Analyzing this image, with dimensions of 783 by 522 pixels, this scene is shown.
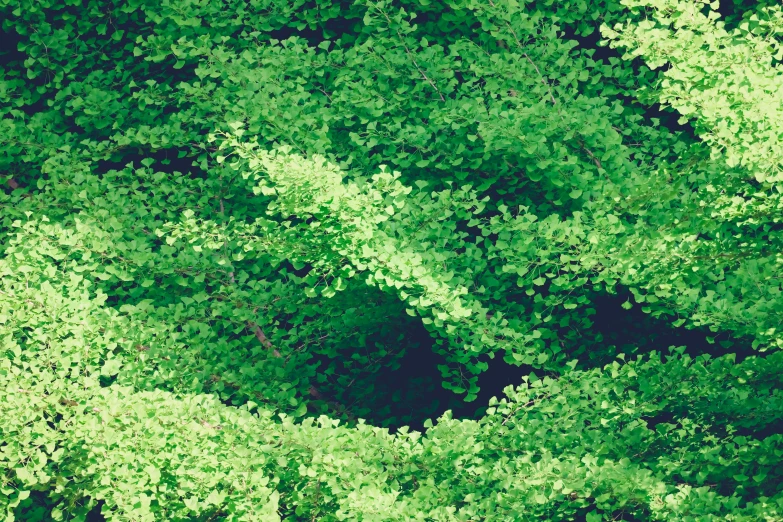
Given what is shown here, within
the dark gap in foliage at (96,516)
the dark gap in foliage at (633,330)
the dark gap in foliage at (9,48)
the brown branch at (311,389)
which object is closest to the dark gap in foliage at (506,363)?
the dark gap in foliage at (633,330)

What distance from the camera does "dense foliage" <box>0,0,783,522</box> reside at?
2.62 meters

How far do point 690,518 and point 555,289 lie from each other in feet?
A: 3.52

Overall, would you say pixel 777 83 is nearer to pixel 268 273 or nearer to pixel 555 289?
pixel 555 289

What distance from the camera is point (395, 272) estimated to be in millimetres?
2850

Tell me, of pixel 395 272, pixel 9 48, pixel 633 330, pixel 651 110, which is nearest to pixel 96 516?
pixel 395 272

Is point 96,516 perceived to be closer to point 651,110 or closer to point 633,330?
point 633,330

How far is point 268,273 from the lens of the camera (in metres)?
3.74

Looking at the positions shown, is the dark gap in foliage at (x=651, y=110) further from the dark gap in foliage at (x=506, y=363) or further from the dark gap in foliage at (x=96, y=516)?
the dark gap in foliage at (x=96, y=516)

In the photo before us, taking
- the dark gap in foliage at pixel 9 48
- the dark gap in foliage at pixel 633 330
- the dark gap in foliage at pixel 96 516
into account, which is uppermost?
the dark gap in foliage at pixel 633 330

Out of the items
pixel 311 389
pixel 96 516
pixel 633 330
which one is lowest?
pixel 96 516

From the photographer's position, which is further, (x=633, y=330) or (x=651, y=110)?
(x=651, y=110)

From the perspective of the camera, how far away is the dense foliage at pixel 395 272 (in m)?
2.62

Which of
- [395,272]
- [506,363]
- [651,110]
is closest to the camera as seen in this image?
[395,272]

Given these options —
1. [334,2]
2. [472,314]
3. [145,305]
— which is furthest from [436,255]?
[334,2]
